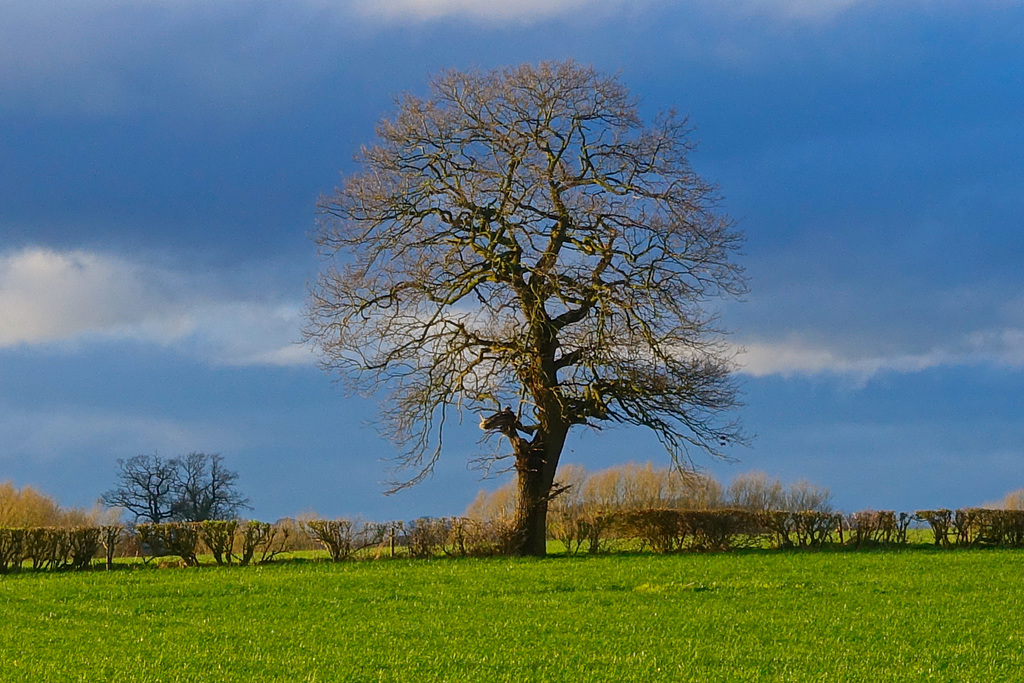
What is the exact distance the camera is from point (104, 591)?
698 inches

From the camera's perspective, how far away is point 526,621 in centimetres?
1386

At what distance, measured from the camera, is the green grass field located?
1082 cm

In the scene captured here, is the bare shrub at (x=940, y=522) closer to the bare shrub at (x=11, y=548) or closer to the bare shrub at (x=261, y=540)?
the bare shrub at (x=261, y=540)

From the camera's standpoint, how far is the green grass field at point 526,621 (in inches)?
426

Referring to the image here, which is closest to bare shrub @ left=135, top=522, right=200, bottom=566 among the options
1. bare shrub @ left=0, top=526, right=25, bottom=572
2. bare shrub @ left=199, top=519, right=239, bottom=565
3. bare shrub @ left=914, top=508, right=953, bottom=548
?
bare shrub @ left=199, top=519, right=239, bottom=565

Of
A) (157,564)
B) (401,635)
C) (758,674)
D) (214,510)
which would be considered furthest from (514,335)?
(214,510)

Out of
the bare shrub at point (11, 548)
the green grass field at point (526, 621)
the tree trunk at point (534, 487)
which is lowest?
the green grass field at point (526, 621)

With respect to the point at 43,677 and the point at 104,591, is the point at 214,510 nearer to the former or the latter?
the point at 104,591

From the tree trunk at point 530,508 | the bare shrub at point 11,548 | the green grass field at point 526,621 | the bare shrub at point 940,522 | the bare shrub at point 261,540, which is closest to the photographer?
the green grass field at point 526,621

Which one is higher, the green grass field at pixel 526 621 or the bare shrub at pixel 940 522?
the bare shrub at pixel 940 522

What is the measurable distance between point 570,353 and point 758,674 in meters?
14.4

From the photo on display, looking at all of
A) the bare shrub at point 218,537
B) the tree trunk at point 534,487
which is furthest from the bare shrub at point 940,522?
the bare shrub at point 218,537

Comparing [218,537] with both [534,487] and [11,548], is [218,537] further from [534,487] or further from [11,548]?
[534,487]

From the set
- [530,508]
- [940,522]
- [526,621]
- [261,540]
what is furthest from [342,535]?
[940,522]
